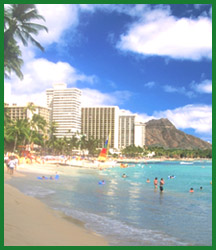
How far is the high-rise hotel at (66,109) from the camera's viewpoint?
170125 mm

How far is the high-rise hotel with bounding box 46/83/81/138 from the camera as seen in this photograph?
170 meters

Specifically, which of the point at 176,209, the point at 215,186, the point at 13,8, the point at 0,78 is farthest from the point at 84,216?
the point at 13,8

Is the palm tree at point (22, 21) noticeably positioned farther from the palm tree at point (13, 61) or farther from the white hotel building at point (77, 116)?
the white hotel building at point (77, 116)

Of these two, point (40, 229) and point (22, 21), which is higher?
point (22, 21)

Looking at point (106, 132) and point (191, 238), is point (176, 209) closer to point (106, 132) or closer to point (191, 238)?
point (191, 238)

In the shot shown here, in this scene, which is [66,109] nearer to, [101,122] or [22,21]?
[101,122]

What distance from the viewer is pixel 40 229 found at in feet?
33.1

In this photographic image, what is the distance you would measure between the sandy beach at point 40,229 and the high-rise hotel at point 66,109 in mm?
156586

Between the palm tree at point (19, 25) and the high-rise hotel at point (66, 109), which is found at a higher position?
the high-rise hotel at point (66, 109)

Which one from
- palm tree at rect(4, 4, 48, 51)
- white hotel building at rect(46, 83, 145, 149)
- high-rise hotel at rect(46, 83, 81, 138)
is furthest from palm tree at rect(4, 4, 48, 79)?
high-rise hotel at rect(46, 83, 81, 138)

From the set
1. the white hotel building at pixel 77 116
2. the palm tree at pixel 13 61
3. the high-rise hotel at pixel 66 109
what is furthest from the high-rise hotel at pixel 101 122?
the palm tree at pixel 13 61

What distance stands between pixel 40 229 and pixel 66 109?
536 feet


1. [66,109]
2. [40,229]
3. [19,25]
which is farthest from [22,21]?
[66,109]

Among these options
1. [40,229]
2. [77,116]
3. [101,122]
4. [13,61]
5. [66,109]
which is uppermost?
[66,109]
